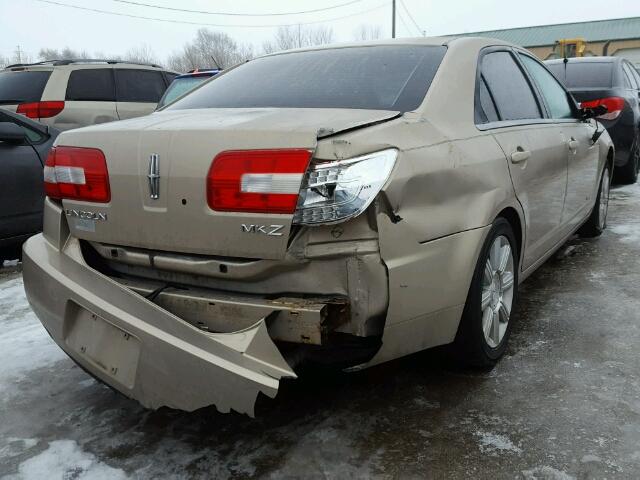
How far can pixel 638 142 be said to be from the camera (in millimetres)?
7848

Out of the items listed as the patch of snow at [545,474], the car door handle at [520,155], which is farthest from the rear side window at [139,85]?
the patch of snow at [545,474]

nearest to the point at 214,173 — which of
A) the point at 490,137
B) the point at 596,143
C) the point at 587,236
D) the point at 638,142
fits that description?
the point at 490,137

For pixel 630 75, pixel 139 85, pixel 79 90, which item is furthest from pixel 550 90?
pixel 139 85

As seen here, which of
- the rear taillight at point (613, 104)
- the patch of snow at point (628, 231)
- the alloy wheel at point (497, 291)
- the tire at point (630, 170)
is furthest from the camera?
the tire at point (630, 170)

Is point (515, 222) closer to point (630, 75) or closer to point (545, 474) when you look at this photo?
point (545, 474)

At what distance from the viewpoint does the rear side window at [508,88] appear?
3.11 meters

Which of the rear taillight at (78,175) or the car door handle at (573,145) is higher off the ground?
the rear taillight at (78,175)

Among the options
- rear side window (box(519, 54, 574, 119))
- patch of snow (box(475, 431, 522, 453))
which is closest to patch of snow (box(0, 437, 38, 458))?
patch of snow (box(475, 431, 522, 453))

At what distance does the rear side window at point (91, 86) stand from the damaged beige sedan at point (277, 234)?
6409 mm

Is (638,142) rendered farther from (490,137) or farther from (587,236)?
(490,137)

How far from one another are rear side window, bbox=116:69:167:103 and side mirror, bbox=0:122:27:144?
14.4 feet

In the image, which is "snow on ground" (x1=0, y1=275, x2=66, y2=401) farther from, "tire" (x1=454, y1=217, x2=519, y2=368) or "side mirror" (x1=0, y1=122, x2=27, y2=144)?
"tire" (x1=454, y1=217, x2=519, y2=368)

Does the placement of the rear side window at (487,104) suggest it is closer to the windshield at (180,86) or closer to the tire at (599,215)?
the tire at (599,215)

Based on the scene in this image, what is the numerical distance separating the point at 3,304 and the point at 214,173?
2.68 m
